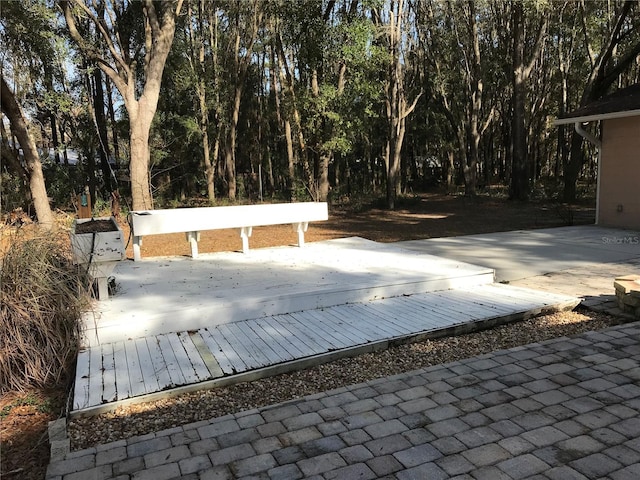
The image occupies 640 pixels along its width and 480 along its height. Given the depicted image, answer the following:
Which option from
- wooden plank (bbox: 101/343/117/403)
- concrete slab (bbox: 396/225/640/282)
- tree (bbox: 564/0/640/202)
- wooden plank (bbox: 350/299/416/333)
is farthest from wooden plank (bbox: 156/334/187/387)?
tree (bbox: 564/0/640/202)

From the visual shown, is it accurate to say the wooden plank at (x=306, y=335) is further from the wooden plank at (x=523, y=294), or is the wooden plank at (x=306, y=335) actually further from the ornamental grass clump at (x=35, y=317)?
the wooden plank at (x=523, y=294)

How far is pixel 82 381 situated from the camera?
298cm

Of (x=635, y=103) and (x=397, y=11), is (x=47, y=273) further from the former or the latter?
(x=397, y=11)

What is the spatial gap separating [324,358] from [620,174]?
9.59 meters

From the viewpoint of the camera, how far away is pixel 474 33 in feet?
59.5

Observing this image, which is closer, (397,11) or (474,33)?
(397,11)

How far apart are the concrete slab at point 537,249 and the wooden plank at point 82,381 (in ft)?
14.7

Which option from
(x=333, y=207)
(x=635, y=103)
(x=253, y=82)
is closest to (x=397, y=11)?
(x=333, y=207)

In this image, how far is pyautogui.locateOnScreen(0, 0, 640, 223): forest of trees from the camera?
12602mm

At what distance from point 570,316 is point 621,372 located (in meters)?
1.38

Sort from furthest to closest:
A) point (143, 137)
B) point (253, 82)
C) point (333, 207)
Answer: point (253, 82), point (333, 207), point (143, 137)

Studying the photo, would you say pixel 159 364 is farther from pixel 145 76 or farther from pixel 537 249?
pixel 145 76

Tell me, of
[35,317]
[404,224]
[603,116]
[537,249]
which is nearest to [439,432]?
[35,317]

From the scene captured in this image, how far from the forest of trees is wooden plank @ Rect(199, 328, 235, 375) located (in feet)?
22.9
